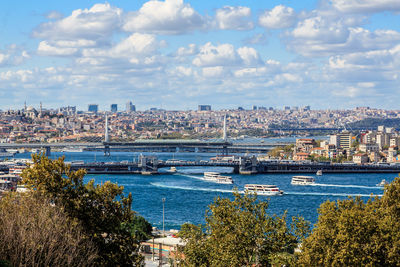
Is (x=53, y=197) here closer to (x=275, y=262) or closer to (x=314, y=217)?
(x=275, y=262)

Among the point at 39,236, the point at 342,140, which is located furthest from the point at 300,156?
the point at 39,236

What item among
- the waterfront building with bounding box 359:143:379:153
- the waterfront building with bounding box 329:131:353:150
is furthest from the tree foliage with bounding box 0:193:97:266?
the waterfront building with bounding box 329:131:353:150

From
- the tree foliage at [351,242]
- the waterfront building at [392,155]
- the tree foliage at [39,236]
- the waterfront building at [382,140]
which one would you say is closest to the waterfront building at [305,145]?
the waterfront building at [382,140]

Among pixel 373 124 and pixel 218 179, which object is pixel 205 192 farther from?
pixel 373 124

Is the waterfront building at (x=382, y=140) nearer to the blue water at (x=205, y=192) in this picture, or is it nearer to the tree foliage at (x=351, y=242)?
the blue water at (x=205, y=192)

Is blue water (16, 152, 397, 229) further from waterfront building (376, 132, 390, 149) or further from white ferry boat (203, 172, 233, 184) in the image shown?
waterfront building (376, 132, 390, 149)
